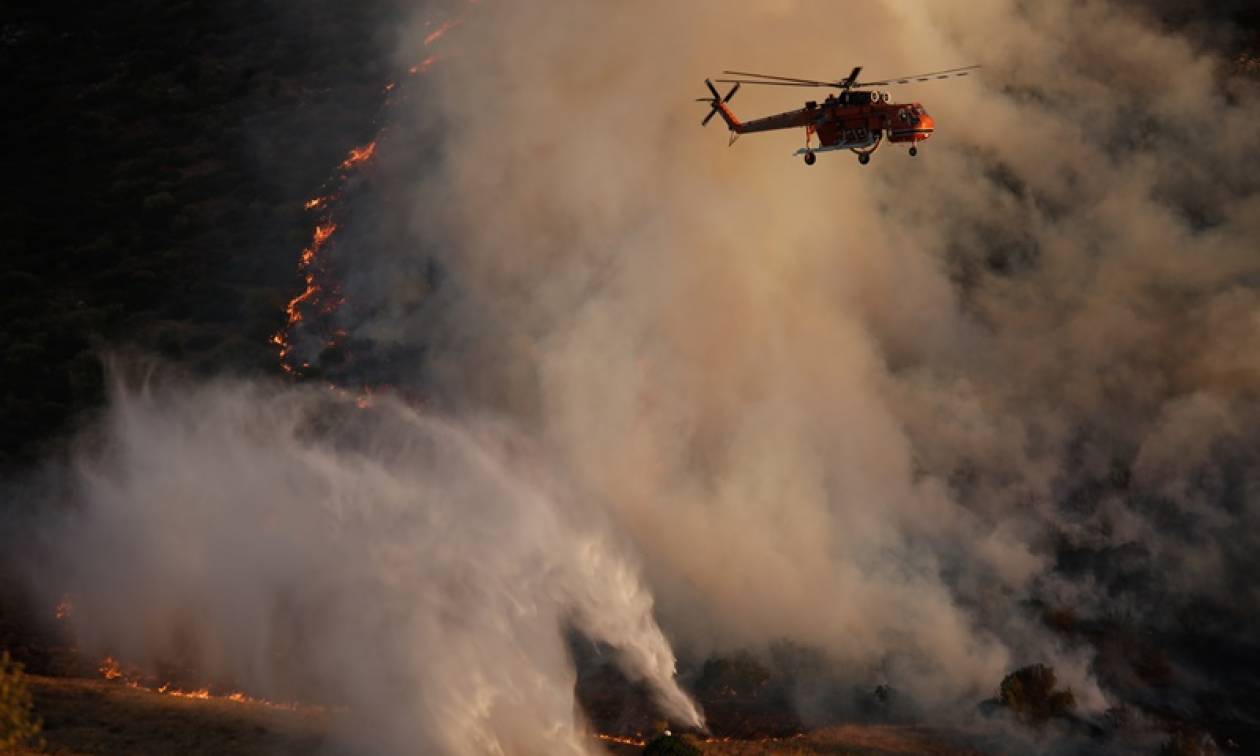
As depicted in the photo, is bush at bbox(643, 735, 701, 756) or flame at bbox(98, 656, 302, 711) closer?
bush at bbox(643, 735, 701, 756)

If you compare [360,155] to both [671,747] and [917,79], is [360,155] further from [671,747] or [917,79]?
[671,747]

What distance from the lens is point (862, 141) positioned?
4175 centimetres

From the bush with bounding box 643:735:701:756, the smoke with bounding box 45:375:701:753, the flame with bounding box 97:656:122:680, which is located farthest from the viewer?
the flame with bounding box 97:656:122:680

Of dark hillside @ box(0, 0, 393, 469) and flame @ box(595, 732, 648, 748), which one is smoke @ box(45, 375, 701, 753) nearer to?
flame @ box(595, 732, 648, 748)

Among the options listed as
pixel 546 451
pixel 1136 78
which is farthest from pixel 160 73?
pixel 1136 78

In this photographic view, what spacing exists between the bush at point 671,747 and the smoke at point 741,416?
183 inches

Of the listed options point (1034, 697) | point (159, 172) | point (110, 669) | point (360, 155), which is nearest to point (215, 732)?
point (110, 669)

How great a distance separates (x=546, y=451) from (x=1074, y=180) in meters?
37.9

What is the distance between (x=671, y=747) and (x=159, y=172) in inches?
2537

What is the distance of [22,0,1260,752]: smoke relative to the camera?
40812 millimetres

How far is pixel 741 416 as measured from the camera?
53281 millimetres

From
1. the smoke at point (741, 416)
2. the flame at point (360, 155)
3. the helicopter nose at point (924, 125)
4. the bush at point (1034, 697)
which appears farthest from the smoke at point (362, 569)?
the flame at point (360, 155)

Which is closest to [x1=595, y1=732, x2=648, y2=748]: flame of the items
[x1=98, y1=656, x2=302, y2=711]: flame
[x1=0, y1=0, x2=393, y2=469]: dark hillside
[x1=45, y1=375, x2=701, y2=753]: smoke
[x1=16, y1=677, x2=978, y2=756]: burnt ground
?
[x1=16, y1=677, x2=978, y2=756]: burnt ground

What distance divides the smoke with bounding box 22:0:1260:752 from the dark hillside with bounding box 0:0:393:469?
5.68 metres
